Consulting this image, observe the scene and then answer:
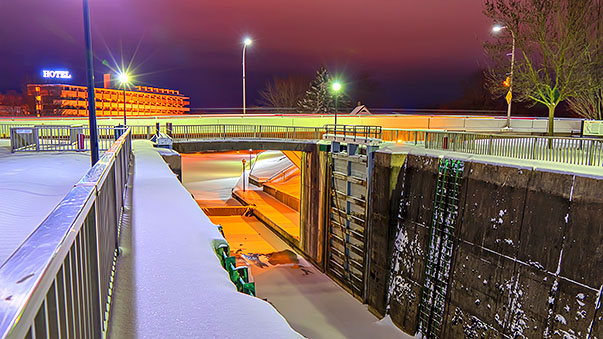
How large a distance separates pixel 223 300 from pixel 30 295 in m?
3.11

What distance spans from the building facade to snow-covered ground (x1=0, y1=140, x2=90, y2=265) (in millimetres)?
68670

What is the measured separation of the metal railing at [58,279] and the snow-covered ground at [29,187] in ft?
12.3

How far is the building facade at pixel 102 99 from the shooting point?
92375 millimetres

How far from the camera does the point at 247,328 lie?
378 centimetres

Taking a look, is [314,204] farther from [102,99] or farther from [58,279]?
[102,99]

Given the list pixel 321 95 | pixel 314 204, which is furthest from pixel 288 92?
pixel 314 204

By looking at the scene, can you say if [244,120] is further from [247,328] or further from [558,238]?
[247,328]

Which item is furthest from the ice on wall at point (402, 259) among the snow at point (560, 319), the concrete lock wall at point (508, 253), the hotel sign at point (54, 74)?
the hotel sign at point (54, 74)

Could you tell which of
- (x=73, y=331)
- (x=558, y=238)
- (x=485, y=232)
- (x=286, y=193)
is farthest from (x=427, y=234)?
(x=286, y=193)

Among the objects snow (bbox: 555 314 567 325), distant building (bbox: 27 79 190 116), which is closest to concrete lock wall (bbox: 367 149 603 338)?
snow (bbox: 555 314 567 325)

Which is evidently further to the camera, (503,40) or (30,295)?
(503,40)

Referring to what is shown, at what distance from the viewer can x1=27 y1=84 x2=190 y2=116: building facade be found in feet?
303

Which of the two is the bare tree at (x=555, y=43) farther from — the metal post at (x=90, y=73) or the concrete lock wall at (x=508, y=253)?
the metal post at (x=90, y=73)

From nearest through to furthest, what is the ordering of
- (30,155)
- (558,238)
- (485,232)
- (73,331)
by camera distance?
(73,331)
(558,238)
(485,232)
(30,155)
